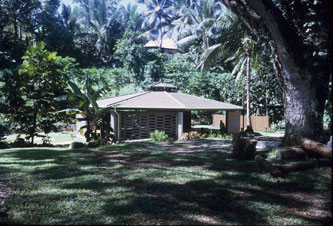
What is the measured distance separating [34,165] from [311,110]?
815cm

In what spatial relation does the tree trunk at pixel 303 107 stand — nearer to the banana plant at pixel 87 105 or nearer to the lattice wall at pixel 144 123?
the banana plant at pixel 87 105

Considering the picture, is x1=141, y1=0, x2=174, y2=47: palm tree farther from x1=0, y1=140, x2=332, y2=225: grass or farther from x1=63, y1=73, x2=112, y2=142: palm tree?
x1=0, y1=140, x2=332, y2=225: grass

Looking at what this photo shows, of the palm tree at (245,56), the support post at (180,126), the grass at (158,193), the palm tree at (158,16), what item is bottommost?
the grass at (158,193)

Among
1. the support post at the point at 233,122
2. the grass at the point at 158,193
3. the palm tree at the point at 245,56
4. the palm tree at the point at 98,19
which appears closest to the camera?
the grass at the point at 158,193

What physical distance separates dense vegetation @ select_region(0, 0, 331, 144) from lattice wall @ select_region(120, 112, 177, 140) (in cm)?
303

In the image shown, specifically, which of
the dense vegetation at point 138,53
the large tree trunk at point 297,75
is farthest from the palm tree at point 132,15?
the large tree trunk at point 297,75

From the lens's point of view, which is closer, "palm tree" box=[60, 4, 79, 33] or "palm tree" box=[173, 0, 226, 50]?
"palm tree" box=[173, 0, 226, 50]

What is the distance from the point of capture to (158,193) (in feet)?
16.5

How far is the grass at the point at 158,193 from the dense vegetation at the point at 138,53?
9.50ft

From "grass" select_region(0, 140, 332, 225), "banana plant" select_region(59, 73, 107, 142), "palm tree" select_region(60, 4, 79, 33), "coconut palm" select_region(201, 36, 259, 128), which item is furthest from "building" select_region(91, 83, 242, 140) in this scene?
"palm tree" select_region(60, 4, 79, 33)

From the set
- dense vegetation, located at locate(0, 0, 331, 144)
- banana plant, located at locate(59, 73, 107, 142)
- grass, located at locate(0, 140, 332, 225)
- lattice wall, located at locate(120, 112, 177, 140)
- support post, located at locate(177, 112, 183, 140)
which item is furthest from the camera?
lattice wall, located at locate(120, 112, 177, 140)

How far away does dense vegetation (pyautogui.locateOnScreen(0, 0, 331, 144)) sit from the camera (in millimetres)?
9047

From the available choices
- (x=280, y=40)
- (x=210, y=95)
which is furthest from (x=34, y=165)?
(x=210, y=95)

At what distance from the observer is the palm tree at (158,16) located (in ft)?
138
